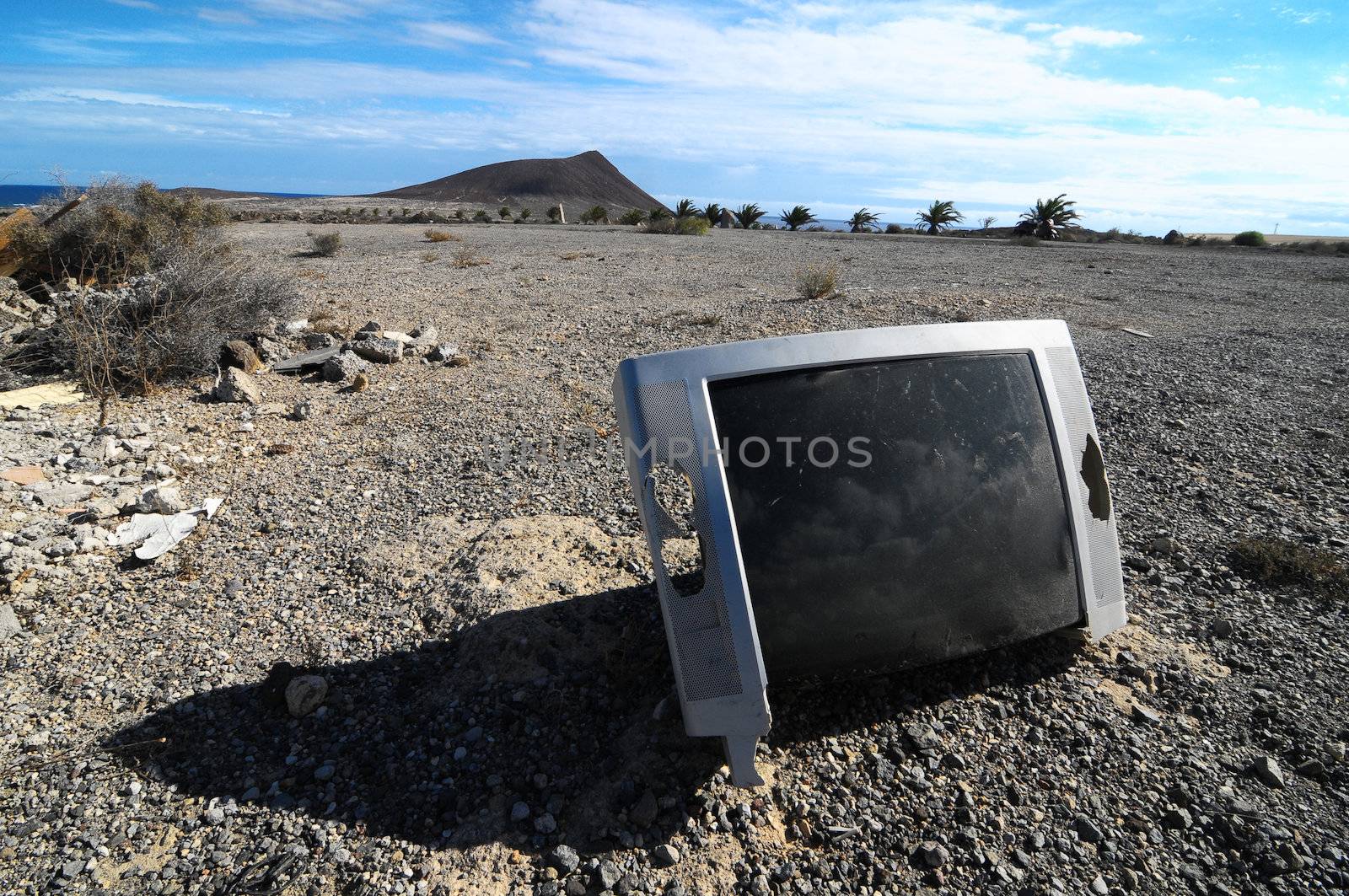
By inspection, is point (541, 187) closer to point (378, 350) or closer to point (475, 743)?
point (378, 350)

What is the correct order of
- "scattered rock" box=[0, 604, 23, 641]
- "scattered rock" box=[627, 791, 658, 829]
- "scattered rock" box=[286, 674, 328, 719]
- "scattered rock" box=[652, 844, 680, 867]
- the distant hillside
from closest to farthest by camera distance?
"scattered rock" box=[652, 844, 680, 867]
"scattered rock" box=[627, 791, 658, 829]
"scattered rock" box=[286, 674, 328, 719]
"scattered rock" box=[0, 604, 23, 641]
the distant hillside

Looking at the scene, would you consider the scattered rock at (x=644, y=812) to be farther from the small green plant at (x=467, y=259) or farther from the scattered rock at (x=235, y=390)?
the small green plant at (x=467, y=259)

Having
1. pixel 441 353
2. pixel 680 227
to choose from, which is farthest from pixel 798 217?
pixel 441 353

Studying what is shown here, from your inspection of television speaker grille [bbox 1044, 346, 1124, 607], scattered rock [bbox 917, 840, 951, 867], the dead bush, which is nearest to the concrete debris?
the dead bush

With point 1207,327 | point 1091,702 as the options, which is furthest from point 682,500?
point 1207,327

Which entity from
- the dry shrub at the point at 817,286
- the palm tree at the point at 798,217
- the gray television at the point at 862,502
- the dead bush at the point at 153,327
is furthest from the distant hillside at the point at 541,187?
the gray television at the point at 862,502

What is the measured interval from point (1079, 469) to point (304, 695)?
2533 mm

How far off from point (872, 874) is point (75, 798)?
212cm

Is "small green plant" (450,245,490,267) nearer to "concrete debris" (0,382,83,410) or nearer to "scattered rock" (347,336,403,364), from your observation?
"scattered rock" (347,336,403,364)

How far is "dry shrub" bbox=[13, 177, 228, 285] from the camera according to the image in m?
8.34

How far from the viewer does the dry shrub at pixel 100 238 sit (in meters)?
8.34

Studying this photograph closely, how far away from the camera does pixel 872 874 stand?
1.67 metres

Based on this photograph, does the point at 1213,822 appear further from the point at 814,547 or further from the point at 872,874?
the point at 814,547

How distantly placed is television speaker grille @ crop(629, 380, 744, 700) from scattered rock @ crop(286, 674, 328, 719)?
1306 mm
